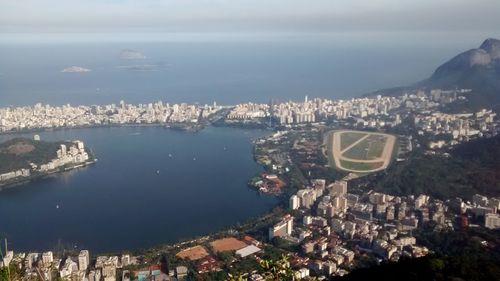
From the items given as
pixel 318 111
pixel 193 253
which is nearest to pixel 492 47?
pixel 318 111

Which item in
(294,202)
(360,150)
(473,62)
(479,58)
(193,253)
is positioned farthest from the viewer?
(479,58)

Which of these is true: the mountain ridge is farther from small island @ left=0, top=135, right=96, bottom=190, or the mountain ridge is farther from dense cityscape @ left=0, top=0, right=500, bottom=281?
small island @ left=0, top=135, right=96, bottom=190

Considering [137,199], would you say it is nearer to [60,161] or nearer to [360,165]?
[60,161]

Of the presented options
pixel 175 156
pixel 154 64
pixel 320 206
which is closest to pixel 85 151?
pixel 175 156

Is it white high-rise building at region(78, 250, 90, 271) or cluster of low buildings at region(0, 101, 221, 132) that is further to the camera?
cluster of low buildings at region(0, 101, 221, 132)

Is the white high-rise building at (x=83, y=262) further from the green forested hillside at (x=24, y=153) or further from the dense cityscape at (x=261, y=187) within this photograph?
the green forested hillside at (x=24, y=153)

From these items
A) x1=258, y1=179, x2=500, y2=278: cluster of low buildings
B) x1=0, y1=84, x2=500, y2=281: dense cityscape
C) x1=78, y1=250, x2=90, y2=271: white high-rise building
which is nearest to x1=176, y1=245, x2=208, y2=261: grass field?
x1=0, y1=84, x2=500, y2=281: dense cityscape
